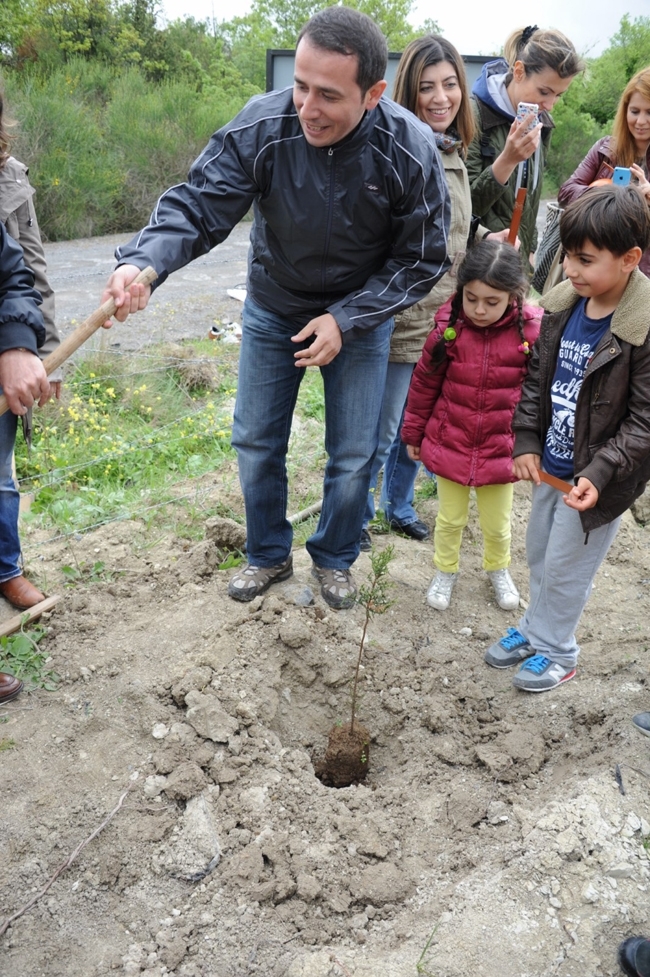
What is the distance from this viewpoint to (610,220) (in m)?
2.60

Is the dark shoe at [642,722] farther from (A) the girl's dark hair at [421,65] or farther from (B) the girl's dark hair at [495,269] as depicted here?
(A) the girl's dark hair at [421,65]

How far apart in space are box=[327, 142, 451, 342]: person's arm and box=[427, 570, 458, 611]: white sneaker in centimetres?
136

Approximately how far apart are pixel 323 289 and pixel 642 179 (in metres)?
1.80

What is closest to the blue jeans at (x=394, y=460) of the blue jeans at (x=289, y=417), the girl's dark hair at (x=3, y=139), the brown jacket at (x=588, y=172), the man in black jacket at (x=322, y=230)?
the blue jeans at (x=289, y=417)

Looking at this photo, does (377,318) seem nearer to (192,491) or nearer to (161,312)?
(192,491)

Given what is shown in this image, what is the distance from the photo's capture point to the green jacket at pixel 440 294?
3.58 metres

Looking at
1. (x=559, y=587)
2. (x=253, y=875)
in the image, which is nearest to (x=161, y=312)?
(x=559, y=587)

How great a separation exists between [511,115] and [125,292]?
231cm

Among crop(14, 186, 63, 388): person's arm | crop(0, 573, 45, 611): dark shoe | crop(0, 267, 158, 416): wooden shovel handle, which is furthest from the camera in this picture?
crop(0, 573, 45, 611): dark shoe

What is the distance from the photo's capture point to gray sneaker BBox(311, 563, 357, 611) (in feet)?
11.5

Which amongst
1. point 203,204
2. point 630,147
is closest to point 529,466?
point 203,204

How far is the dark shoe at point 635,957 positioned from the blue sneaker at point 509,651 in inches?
49.0

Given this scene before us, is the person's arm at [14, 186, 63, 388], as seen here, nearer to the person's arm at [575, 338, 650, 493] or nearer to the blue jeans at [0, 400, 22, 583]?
the blue jeans at [0, 400, 22, 583]

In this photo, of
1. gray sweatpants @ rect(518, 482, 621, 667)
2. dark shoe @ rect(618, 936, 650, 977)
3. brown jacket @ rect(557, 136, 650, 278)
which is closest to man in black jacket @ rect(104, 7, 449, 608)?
gray sweatpants @ rect(518, 482, 621, 667)
